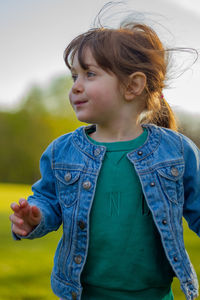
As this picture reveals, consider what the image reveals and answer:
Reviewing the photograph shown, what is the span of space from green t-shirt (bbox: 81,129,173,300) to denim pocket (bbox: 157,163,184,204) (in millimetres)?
127

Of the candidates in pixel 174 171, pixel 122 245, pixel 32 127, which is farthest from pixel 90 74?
pixel 32 127

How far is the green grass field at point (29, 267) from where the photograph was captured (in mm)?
3689

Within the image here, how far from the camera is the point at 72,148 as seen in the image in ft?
7.45

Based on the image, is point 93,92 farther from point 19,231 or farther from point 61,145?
point 19,231

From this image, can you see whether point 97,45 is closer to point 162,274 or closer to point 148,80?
point 148,80

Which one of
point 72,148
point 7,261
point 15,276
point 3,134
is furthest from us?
point 3,134

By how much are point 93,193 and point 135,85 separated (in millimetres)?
662

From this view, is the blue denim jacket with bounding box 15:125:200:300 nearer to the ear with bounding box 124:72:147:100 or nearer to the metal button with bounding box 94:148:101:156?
the metal button with bounding box 94:148:101:156

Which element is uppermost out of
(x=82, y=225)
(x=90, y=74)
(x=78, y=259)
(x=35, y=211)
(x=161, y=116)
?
(x=90, y=74)

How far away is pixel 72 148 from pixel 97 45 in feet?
1.89

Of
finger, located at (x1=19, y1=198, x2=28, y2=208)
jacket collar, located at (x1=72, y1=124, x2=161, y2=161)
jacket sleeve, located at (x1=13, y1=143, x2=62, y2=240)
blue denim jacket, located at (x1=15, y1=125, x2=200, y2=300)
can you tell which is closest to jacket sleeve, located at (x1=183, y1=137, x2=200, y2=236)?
blue denim jacket, located at (x1=15, y1=125, x2=200, y2=300)

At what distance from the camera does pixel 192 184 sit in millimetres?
2213

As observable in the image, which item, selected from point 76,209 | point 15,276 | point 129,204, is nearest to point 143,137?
point 129,204

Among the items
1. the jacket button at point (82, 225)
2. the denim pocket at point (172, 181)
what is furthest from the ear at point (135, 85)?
the jacket button at point (82, 225)
